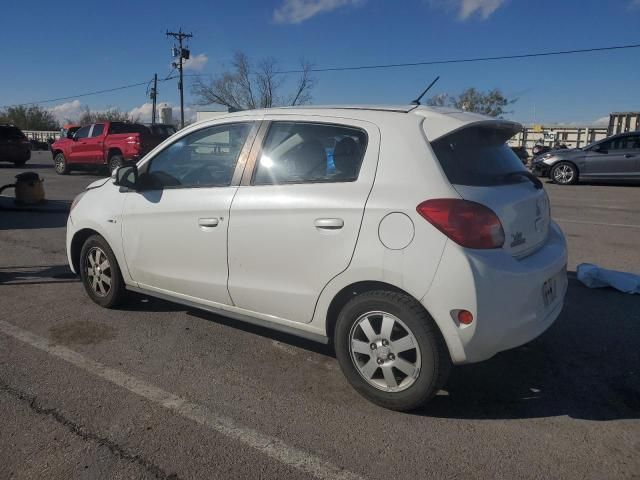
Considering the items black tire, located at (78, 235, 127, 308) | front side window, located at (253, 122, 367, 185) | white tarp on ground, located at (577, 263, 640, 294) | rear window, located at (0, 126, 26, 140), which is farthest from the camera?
rear window, located at (0, 126, 26, 140)

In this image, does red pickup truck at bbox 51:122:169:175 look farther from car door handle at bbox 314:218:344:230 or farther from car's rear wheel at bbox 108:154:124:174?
car door handle at bbox 314:218:344:230

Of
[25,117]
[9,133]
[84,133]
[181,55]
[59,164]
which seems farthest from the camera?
[25,117]

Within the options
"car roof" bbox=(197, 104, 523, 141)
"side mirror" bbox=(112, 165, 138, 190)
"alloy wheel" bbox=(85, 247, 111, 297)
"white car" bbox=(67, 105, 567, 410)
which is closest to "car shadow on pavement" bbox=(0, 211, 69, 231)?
"alloy wheel" bbox=(85, 247, 111, 297)

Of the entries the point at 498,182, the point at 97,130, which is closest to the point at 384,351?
the point at 498,182

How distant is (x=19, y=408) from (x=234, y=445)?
4.32ft

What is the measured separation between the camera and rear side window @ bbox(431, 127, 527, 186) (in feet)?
9.72

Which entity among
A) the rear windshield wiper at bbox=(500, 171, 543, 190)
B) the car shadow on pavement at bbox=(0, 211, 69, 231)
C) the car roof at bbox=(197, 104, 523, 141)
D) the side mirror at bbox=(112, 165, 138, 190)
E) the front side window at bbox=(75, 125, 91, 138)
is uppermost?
the front side window at bbox=(75, 125, 91, 138)

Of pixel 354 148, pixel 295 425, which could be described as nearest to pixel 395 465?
pixel 295 425

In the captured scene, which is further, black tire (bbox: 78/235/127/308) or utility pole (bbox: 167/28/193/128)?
utility pole (bbox: 167/28/193/128)

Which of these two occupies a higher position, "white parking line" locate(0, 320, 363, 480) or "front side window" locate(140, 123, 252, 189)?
"front side window" locate(140, 123, 252, 189)

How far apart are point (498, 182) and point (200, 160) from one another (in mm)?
2133

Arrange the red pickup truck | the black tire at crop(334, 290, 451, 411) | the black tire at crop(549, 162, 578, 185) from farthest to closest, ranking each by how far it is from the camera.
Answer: the red pickup truck, the black tire at crop(549, 162, 578, 185), the black tire at crop(334, 290, 451, 411)

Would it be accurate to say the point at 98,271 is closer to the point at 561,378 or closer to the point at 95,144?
the point at 561,378

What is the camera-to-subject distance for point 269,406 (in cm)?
310
